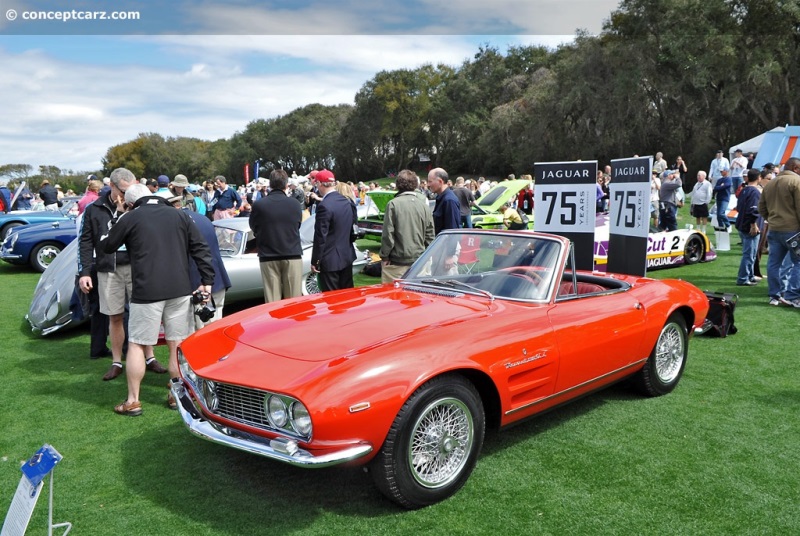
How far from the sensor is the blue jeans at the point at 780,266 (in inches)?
328

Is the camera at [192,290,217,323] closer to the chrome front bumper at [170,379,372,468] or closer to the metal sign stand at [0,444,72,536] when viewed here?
the chrome front bumper at [170,379,372,468]

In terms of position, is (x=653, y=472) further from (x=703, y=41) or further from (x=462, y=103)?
(x=462, y=103)

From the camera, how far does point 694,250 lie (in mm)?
12133

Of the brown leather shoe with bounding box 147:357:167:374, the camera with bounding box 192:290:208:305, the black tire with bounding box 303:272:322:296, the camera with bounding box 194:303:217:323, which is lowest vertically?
the brown leather shoe with bounding box 147:357:167:374

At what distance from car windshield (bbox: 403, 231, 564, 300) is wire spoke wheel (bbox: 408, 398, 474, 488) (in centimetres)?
109

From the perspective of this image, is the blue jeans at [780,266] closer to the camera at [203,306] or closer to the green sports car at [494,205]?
the green sports car at [494,205]

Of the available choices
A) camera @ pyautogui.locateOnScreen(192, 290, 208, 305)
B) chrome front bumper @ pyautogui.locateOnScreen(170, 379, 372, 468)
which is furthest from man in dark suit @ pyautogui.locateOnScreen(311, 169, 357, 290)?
chrome front bumper @ pyautogui.locateOnScreen(170, 379, 372, 468)

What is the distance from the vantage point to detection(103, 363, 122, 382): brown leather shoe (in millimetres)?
5898

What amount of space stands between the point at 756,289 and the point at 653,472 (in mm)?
7012

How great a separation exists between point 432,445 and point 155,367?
373 cm

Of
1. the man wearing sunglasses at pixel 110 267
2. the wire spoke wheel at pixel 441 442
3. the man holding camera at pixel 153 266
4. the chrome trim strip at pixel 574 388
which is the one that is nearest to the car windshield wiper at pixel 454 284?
the chrome trim strip at pixel 574 388

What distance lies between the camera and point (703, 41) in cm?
3061

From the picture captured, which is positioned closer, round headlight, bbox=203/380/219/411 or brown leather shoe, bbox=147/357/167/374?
round headlight, bbox=203/380/219/411

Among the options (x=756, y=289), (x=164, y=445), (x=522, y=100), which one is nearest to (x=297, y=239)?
(x=164, y=445)
